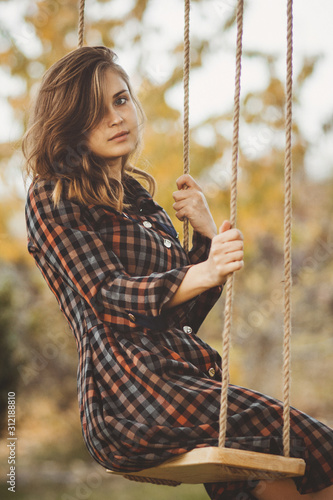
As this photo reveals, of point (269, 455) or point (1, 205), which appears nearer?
point (269, 455)

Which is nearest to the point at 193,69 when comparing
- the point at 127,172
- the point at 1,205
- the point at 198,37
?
the point at 198,37

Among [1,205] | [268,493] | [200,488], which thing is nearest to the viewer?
[268,493]

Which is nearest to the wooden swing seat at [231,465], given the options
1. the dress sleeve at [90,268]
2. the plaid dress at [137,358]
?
the plaid dress at [137,358]

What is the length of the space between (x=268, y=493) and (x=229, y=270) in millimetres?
437

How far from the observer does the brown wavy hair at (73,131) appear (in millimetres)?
1420

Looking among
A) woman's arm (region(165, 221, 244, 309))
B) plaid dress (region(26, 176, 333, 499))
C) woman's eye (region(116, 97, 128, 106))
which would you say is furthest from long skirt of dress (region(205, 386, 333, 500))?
woman's eye (region(116, 97, 128, 106))

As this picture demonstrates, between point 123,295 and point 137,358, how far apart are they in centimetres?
13

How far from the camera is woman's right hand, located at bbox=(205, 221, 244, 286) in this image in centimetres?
117

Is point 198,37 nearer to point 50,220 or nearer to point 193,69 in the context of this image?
point 193,69

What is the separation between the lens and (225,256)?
1179mm

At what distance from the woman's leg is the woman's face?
2.53ft

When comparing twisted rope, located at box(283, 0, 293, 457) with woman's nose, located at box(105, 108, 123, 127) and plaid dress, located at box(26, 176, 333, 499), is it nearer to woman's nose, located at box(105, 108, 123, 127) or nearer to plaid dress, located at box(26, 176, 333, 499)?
plaid dress, located at box(26, 176, 333, 499)

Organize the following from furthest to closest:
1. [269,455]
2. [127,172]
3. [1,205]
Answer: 1. [1,205]
2. [127,172]
3. [269,455]

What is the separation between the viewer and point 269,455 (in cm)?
111
